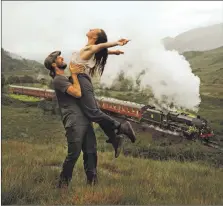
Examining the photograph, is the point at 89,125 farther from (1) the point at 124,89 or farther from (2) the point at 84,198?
(1) the point at 124,89

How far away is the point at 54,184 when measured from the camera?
4469 mm

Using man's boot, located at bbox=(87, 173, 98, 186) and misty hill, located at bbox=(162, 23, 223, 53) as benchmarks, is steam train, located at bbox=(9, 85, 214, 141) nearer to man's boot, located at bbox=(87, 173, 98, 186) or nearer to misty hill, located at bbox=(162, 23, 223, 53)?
misty hill, located at bbox=(162, 23, 223, 53)

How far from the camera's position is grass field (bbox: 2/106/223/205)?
162 inches

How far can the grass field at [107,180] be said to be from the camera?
4117mm

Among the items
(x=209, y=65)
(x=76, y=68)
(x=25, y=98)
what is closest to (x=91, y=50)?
(x=76, y=68)

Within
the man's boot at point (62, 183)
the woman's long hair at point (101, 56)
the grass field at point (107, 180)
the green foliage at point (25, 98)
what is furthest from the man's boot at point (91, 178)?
the green foliage at point (25, 98)

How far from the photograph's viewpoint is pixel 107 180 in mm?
4527

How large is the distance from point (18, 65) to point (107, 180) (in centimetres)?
361

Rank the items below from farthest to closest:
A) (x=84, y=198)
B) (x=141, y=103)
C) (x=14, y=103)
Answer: (x=14, y=103) < (x=141, y=103) < (x=84, y=198)

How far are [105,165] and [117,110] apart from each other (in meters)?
0.93

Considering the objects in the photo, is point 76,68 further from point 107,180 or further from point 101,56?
point 107,180

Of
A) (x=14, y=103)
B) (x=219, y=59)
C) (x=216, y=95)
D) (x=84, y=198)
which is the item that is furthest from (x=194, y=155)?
(x=14, y=103)

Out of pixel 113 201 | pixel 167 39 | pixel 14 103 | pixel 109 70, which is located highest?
pixel 167 39

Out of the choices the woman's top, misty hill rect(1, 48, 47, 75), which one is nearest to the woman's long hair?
the woman's top
